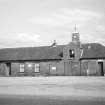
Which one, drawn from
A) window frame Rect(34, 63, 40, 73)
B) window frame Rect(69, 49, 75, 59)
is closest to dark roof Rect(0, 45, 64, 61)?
window frame Rect(34, 63, 40, 73)

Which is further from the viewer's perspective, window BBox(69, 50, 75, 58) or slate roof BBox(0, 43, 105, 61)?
window BBox(69, 50, 75, 58)

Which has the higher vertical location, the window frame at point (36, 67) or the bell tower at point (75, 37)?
the bell tower at point (75, 37)

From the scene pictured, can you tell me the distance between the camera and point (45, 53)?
40.3 metres

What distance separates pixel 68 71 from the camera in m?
37.7

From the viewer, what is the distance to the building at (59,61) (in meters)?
35.9

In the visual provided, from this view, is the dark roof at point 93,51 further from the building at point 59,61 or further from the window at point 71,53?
the window at point 71,53

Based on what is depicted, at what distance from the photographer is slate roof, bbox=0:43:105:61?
36.6 metres

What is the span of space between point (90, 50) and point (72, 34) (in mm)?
4743

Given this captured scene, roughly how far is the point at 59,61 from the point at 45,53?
399 centimetres

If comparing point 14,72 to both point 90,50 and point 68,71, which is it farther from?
point 90,50

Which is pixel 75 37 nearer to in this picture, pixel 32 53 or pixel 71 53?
pixel 71 53

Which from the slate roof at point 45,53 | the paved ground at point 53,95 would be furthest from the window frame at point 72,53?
the paved ground at point 53,95

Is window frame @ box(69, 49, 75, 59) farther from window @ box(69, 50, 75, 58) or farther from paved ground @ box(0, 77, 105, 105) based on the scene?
paved ground @ box(0, 77, 105, 105)

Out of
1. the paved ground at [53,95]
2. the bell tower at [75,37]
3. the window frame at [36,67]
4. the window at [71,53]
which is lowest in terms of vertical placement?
the paved ground at [53,95]
